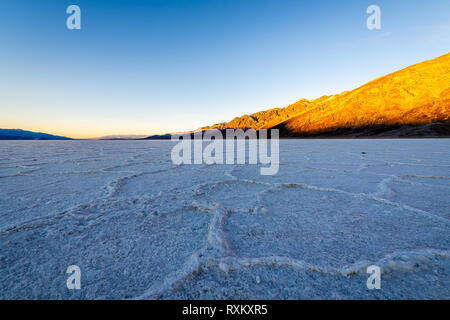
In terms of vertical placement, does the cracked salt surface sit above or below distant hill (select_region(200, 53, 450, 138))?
below

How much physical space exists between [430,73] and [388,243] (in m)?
52.8

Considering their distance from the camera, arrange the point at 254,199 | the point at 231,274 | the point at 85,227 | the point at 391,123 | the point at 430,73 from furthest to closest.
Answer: the point at 430,73 → the point at 391,123 → the point at 254,199 → the point at 85,227 → the point at 231,274

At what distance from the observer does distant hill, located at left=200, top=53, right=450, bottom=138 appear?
86.6ft

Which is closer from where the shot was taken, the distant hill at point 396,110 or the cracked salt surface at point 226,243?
the cracked salt surface at point 226,243

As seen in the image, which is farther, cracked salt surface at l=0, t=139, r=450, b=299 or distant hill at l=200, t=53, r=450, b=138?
distant hill at l=200, t=53, r=450, b=138

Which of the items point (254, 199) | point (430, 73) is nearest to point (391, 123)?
point (430, 73)

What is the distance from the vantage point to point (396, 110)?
102 ft

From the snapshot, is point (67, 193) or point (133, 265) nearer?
point (133, 265)

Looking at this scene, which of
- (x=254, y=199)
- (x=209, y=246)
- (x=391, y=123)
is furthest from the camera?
(x=391, y=123)

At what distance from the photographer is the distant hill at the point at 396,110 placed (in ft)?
86.6

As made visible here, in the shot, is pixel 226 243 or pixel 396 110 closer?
pixel 226 243

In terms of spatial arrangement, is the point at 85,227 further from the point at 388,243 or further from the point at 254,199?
the point at 388,243

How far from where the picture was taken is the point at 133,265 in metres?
0.80

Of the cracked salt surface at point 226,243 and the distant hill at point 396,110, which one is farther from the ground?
the distant hill at point 396,110
